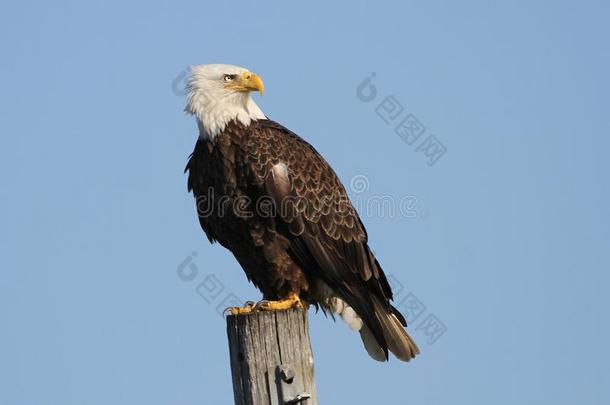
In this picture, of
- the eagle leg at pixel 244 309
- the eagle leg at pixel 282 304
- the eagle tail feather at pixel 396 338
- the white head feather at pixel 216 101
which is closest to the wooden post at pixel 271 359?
the eagle leg at pixel 244 309

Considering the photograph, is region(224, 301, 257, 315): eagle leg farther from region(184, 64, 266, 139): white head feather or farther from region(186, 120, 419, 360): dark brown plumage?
region(184, 64, 266, 139): white head feather

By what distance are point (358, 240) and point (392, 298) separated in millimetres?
509

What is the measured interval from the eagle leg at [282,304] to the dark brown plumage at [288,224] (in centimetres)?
5

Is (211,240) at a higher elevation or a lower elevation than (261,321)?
higher

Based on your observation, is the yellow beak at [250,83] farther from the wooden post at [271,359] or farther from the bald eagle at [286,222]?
the wooden post at [271,359]

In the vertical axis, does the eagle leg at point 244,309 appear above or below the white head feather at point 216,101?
below

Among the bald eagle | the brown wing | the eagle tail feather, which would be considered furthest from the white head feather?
the eagle tail feather

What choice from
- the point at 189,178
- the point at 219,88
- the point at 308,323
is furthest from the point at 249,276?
the point at 308,323

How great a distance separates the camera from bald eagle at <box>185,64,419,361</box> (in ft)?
22.2

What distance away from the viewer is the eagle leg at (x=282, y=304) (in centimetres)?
647

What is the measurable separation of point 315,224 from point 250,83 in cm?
130

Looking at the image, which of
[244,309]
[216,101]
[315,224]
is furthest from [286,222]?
[216,101]

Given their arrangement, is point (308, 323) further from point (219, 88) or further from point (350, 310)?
point (219, 88)

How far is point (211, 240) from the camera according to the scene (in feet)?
24.4
